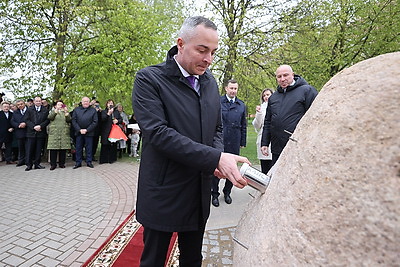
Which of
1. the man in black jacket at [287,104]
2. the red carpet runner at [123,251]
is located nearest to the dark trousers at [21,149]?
the red carpet runner at [123,251]

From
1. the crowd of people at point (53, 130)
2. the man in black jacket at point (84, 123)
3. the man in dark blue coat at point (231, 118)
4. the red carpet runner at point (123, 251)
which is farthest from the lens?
the man in black jacket at point (84, 123)

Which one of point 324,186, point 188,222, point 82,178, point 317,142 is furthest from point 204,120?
point 82,178

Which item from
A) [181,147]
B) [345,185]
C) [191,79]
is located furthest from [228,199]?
[345,185]

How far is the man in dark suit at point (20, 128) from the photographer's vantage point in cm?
844

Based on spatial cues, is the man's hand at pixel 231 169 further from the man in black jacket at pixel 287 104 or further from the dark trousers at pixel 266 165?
the dark trousers at pixel 266 165

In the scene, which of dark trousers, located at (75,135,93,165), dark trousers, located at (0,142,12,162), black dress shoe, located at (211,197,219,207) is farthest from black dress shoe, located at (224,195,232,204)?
dark trousers, located at (0,142,12,162)

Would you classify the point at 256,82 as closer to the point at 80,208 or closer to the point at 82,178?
the point at 82,178

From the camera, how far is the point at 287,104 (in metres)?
3.70

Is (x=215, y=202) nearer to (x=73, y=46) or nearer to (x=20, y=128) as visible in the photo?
(x=20, y=128)

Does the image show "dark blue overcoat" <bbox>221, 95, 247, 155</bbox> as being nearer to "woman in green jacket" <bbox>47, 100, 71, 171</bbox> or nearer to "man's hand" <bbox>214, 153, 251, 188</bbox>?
"man's hand" <bbox>214, 153, 251, 188</bbox>

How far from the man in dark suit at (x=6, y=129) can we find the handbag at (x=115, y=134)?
338 centimetres

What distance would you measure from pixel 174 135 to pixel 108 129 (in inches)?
316

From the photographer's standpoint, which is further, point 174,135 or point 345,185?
point 174,135

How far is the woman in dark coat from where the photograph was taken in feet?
29.3
